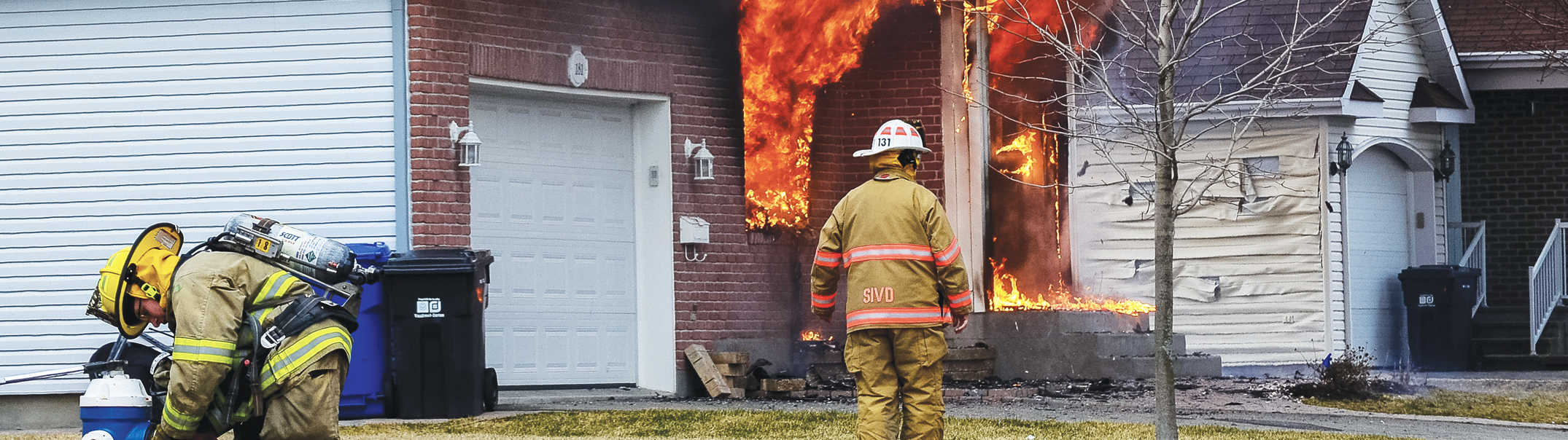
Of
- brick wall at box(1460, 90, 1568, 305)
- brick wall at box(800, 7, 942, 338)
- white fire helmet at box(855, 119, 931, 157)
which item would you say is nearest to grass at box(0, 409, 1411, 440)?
white fire helmet at box(855, 119, 931, 157)

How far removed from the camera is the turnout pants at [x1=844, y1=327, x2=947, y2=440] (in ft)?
24.6

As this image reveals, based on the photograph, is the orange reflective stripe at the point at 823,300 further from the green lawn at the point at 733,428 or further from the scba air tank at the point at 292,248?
the scba air tank at the point at 292,248

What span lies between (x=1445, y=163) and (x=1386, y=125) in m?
1.16

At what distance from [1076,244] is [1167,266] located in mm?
8177

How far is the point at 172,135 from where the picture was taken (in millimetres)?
12000

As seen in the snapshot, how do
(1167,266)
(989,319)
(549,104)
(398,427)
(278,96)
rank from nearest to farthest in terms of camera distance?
1. (1167,266)
2. (398,427)
3. (278,96)
4. (549,104)
5. (989,319)

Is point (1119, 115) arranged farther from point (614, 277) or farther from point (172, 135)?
point (172, 135)


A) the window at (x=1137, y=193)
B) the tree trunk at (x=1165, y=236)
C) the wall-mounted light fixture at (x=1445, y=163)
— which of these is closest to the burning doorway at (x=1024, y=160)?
the window at (x=1137, y=193)

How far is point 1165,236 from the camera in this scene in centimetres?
827

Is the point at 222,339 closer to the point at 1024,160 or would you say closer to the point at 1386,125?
the point at 1024,160

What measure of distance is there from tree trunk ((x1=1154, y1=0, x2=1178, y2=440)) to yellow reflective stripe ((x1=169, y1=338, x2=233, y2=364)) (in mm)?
4206

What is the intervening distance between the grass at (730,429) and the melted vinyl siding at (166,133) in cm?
167

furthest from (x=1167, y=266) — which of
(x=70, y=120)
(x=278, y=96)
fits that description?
(x=70, y=120)

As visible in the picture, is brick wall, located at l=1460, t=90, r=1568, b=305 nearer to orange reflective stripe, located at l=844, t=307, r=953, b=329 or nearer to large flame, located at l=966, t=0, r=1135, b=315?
large flame, located at l=966, t=0, r=1135, b=315
